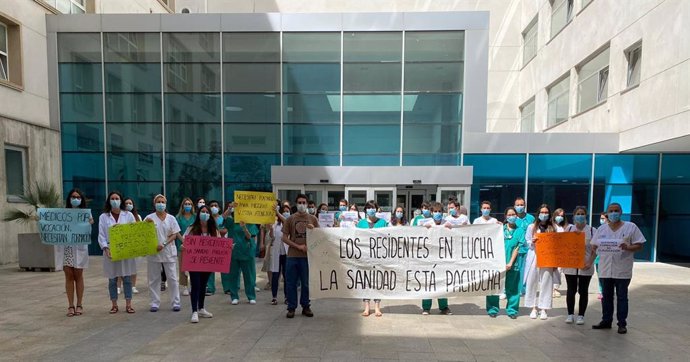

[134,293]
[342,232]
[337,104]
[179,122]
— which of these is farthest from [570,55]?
[134,293]

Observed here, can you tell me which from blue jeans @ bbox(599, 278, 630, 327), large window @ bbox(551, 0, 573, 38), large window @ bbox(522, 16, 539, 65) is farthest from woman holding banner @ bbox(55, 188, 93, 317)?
large window @ bbox(522, 16, 539, 65)

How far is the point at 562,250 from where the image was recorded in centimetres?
564

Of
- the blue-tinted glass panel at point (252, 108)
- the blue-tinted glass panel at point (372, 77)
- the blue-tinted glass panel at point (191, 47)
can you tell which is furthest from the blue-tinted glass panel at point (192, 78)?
the blue-tinted glass panel at point (372, 77)

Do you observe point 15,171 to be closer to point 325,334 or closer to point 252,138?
point 252,138

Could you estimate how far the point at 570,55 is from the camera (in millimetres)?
16250

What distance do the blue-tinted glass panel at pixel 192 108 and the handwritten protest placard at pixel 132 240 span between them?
371 inches

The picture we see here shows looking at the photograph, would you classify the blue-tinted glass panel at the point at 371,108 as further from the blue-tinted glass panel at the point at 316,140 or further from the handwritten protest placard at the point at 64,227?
the handwritten protest placard at the point at 64,227

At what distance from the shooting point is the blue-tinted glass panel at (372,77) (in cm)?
1468

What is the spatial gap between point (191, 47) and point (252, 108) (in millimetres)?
3409

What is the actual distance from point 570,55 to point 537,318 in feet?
47.9

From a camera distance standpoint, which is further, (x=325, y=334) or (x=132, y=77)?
(x=132, y=77)

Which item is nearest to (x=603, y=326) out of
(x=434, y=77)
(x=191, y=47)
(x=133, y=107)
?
(x=434, y=77)

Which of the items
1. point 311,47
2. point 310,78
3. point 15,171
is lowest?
point 15,171

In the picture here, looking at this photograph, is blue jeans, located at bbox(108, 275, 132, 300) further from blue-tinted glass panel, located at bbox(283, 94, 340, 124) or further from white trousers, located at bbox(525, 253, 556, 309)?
blue-tinted glass panel, located at bbox(283, 94, 340, 124)
